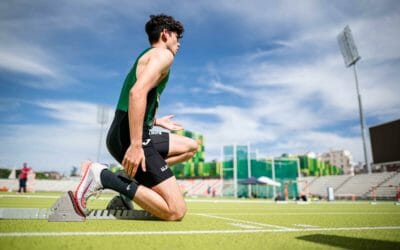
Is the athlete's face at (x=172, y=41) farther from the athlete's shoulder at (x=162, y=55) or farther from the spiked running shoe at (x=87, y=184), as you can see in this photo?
the spiked running shoe at (x=87, y=184)

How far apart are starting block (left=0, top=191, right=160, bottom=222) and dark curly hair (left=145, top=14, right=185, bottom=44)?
1666 millimetres

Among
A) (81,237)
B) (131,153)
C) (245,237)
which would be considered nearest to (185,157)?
(131,153)

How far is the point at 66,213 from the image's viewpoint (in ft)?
8.18

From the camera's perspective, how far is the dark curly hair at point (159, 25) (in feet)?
9.32

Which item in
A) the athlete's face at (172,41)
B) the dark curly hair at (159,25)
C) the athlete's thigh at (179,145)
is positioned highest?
the dark curly hair at (159,25)

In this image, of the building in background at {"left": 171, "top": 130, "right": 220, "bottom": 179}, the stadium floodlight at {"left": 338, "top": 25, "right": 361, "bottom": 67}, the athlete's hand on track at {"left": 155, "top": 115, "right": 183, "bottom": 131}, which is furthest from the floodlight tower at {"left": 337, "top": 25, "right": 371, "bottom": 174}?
the athlete's hand on track at {"left": 155, "top": 115, "right": 183, "bottom": 131}

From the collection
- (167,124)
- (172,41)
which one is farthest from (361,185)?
(172,41)

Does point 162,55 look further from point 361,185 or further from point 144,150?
point 361,185

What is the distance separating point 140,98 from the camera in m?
2.21

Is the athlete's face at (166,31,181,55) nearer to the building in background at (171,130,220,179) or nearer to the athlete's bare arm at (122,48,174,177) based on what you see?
the athlete's bare arm at (122,48,174,177)

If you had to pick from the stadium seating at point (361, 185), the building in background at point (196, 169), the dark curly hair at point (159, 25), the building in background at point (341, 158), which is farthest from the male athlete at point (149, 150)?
the building in background at point (341, 158)

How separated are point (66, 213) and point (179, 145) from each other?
142 cm

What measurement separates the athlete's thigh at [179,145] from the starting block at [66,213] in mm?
767

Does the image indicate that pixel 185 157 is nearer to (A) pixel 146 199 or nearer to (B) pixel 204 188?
(A) pixel 146 199
